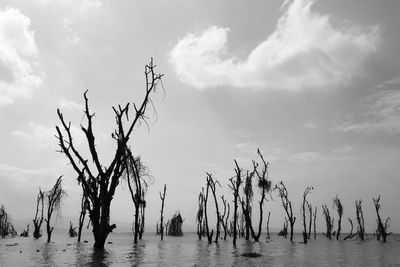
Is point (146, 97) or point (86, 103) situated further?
point (146, 97)

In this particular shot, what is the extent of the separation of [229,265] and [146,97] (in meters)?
9.79

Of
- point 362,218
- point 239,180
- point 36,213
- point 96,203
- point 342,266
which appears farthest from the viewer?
point 362,218

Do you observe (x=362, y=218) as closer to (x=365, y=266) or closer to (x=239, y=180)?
(x=239, y=180)

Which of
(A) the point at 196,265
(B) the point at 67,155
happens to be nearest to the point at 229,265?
(A) the point at 196,265

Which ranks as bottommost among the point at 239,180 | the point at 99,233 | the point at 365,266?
the point at 365,266

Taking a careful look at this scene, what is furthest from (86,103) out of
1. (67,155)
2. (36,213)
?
(36,213)

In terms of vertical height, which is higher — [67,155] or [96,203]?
[67,155]

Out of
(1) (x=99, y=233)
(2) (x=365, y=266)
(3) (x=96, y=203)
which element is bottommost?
(2) (x=365, y=266)

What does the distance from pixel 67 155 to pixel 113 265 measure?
6747 mm

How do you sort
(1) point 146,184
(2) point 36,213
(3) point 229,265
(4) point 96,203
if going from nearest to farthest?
1. (3) point 229,265
2. (4) point 96,203
3. (1) point 146,184
4. (2) point 36,213

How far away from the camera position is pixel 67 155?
18.1 metres

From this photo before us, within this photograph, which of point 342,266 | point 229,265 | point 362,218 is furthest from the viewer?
point 362,218

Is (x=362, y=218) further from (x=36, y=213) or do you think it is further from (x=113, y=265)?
(x=113, y=265)

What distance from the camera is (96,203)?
1808 centimetres
